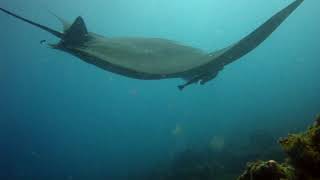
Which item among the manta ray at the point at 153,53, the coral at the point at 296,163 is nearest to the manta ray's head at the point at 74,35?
the manta ray at the point at 153,53

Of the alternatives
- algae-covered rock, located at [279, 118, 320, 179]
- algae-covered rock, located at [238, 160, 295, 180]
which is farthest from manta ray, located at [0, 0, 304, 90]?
algae-covered rock, located at [238, 160, 295, 180]

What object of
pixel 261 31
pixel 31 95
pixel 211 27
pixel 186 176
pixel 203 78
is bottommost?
pixel 186 176

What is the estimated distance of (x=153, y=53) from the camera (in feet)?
18.0

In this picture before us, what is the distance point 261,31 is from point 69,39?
2792 millimetres

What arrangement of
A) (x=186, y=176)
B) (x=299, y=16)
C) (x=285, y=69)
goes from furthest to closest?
1. (x=285, y=69)
2. (x=299, y=16)
3. (x=186, y=176)

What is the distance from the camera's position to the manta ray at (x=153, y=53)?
4156mm

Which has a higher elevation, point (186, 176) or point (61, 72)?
point (61, 72)

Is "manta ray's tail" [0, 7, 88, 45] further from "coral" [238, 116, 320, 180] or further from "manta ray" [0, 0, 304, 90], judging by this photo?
"coral" [238, 116, 320, 180]

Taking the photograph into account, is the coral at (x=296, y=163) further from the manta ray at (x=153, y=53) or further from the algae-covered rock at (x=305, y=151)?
the manta ray at (x=153, y=53)

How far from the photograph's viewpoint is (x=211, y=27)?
93250 mm

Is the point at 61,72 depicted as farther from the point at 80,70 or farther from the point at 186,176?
the point at 186,176

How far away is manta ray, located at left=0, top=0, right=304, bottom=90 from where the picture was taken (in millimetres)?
4156

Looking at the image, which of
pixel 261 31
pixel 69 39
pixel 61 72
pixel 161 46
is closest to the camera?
pixel 261 31

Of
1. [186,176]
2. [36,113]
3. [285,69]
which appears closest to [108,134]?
[36,113]
